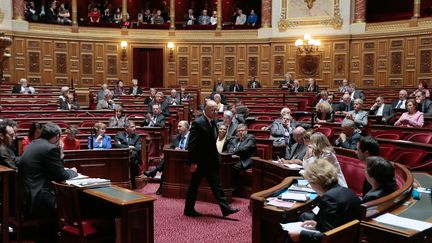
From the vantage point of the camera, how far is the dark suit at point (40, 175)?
159 inches

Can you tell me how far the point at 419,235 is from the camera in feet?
8.15

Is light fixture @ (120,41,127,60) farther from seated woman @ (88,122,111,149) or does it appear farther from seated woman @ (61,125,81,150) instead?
seated woman @ (61,125,81,150)

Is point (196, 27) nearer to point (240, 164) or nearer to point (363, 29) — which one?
point (363, 29)

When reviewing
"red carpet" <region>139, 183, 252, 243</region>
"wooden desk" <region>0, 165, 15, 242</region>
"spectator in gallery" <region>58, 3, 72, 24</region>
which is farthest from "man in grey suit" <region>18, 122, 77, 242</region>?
"spectator in gallery" <region>58, 3, 72, 24</region>

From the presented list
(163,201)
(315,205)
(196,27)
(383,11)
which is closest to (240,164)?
(163,201)

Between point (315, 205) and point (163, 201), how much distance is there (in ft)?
10.9

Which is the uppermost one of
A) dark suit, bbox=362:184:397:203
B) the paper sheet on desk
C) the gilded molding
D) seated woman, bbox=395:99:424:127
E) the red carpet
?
the gilded molding

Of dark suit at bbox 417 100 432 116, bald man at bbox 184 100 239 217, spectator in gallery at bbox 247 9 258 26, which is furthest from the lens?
spectator in gallery at bbox 247 9 258 26

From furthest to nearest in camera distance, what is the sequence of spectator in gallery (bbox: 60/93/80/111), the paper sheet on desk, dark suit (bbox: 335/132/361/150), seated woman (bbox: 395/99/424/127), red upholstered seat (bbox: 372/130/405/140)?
spectator in gallery (bbox: 60/93/80/111)
seated woman (bbox: 395/99/424/127)
red upholstered seat (bbox: 372/130/405/140)
dark suit (bbox: 335/132/361/150)
the paper sheet on desk

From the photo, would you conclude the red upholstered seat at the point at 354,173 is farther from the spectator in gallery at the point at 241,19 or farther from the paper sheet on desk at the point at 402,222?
the spectator in gallery at the point at 241,19

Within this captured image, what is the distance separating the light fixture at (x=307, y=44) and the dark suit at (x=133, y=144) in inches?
404

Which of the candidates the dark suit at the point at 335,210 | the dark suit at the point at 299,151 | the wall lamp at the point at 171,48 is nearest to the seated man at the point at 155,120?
the dark suit at the point at 299,151

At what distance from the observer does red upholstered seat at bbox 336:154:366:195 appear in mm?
4988

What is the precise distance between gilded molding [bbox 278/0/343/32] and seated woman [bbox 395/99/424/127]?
28.3 ft
